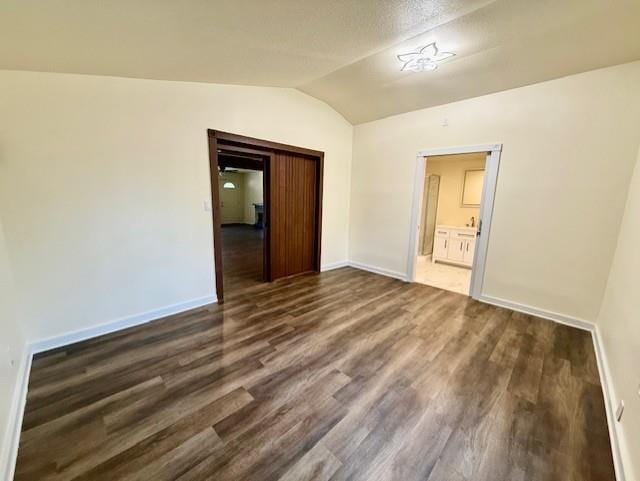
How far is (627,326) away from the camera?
1739 mm

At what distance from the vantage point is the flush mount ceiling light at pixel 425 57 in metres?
2.39

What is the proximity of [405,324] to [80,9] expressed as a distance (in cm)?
332

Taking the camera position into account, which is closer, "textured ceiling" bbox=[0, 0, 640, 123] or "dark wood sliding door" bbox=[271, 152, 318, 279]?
"textured ceiling" bbox=[0, 0, 640, 123]

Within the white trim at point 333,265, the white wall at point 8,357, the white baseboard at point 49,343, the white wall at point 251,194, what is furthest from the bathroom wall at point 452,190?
the white wall at point 251,194

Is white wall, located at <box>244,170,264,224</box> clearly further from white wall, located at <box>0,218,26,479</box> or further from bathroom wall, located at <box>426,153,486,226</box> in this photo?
white wall, located at <box>0,218,26,479</box>

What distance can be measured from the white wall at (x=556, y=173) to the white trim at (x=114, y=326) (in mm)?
3830

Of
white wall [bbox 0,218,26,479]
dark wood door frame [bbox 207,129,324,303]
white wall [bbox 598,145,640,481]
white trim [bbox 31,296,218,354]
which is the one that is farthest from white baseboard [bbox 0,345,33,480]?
white wall [bbox 598,145,640,481]

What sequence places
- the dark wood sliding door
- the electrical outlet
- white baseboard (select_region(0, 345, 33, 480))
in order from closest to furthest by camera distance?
white baseboard (select_region(0, 345, 33, 480))
the electrical outlet
the dark wood sliding door

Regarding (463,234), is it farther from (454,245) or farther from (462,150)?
(462,150)

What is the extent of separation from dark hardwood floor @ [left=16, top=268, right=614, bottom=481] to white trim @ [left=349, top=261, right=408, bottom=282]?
1.44 m

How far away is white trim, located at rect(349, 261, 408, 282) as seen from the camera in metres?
4.31

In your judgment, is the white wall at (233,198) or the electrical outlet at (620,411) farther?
the white wall at (233,198)

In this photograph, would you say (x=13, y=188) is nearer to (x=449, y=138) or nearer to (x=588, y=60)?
(x=449, y=138)

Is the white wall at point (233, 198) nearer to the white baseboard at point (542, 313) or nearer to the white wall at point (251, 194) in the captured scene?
the white wall at point (251, 194)
